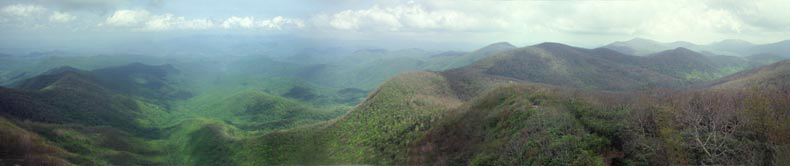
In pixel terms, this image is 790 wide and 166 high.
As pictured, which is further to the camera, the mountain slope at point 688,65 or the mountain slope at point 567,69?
the mountain slope at point 688,65

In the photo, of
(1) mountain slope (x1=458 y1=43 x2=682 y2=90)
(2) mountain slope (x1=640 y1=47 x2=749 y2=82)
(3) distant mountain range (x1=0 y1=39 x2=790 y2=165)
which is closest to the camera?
(3) distant mountain range (x1=0 y1=39 x2=790 y2=165)

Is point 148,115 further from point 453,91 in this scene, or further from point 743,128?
point 743,128

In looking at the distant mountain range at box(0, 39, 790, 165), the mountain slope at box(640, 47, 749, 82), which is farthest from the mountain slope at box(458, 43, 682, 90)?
the mountain slope at box(640, 47, 749, 82)

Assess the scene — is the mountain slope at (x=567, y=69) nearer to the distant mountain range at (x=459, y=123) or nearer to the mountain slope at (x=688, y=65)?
the distant mountain range at (x=459, y=123)

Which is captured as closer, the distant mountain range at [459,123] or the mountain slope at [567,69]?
the distant mountain range at [459,123]

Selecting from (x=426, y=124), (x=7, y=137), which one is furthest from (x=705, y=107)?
(x=7, y=137)

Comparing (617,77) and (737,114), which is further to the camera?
(617,77)

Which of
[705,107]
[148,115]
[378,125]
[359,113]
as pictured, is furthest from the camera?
[148,115]

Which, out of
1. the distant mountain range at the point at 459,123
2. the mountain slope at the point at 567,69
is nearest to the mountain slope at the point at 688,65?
the distant mountain range at the point at 459,123

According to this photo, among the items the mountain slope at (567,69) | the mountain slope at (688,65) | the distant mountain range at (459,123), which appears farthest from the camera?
the mountain slope at (688,65)

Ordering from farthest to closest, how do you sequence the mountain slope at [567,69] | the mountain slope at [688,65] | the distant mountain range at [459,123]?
the mountain slope at [688,65], the mountain slope at [567,69], the distant mountain range at [459,123]

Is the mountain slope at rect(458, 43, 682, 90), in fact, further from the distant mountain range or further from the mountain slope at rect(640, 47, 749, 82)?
the mountain slope at rect(640, 47, 749, 82)
